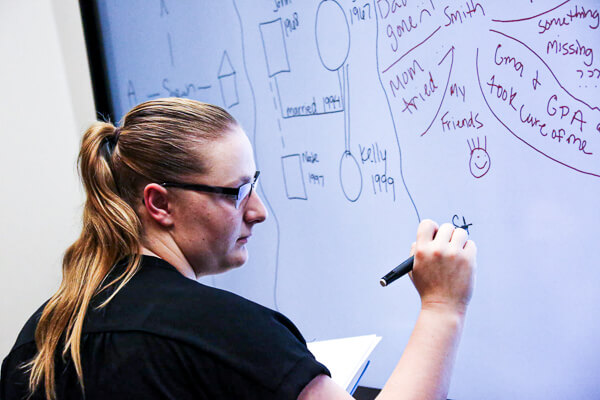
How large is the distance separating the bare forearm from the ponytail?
33cm

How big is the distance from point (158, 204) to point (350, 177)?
42 cm

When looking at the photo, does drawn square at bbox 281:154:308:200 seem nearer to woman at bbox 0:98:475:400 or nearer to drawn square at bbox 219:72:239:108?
drawn square at bbox 219:72:239:108

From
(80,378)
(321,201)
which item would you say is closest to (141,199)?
(80,378)

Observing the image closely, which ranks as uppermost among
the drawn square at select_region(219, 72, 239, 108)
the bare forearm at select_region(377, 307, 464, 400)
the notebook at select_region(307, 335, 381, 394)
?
the drawn square at select_region(219, 72, 239, 108)

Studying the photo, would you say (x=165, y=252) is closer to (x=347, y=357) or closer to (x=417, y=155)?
(x=347, y=357)

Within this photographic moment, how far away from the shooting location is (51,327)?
25.6 inches

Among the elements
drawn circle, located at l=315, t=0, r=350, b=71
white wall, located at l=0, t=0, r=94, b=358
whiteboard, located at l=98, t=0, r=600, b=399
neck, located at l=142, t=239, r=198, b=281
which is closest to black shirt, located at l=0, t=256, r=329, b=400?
neck, located at l=142, t=239, r=198, b=281

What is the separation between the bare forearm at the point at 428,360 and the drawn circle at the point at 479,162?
0.31m

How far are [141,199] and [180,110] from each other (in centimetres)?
13

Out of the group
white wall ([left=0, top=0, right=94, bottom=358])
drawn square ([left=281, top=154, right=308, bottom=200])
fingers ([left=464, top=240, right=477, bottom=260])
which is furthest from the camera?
white wall ([left=0, top=0, right=94, bottom=358])

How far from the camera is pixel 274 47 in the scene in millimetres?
1104

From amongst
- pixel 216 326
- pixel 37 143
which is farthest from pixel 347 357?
pixel 37 143

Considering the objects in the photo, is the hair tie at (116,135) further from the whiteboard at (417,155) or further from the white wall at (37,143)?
the white wall at (37,143)

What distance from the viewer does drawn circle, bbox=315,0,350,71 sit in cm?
101
